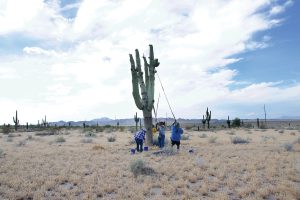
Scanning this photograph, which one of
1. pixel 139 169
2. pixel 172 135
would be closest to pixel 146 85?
pixel 172 135

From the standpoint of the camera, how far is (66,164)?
14977 millimetres

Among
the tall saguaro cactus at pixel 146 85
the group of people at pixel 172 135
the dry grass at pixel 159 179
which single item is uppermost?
the tall saguaro cactus at pixel 146 85

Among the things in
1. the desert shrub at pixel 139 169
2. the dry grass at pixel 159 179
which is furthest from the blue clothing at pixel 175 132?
the desert shrub at pixel 139 169

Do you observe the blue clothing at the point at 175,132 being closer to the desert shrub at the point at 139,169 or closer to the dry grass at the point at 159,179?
the dry grass at the point at 159,179

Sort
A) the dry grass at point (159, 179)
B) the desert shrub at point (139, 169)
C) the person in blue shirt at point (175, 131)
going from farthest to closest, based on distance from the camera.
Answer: the person in blue shirt at point (175, 131) → the desert shrub at point (139, 169) → the dry grass at point (159, 179)

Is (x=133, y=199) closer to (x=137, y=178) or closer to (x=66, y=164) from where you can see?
(x=137, y=178)

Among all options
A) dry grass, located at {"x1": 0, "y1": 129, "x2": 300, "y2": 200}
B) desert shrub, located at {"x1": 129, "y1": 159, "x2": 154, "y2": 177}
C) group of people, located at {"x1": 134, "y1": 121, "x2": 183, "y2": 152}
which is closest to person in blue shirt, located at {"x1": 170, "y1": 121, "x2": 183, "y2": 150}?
group of people, located at {"x1": 134, "y1": 121, "x2": 183, "y2": 152}

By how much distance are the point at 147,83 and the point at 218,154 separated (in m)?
6.59

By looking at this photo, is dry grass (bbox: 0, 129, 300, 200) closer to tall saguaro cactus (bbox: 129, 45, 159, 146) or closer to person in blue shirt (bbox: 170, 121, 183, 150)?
person in blue shirt (bbox: 170, 121, 183, 150)

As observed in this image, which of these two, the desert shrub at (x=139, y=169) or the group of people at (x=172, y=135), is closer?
the desert shrub at (x=139, y=169)

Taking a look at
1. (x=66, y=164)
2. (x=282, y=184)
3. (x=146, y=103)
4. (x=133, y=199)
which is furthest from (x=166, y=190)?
(x=146, y=103)

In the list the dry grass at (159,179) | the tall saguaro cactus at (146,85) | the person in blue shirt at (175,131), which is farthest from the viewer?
the tall saguaro cactus at (146,85)

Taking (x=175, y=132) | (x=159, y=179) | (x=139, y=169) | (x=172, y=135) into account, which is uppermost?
(x=175, y=132)

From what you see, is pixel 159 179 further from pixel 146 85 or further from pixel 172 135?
pixel 146 85
